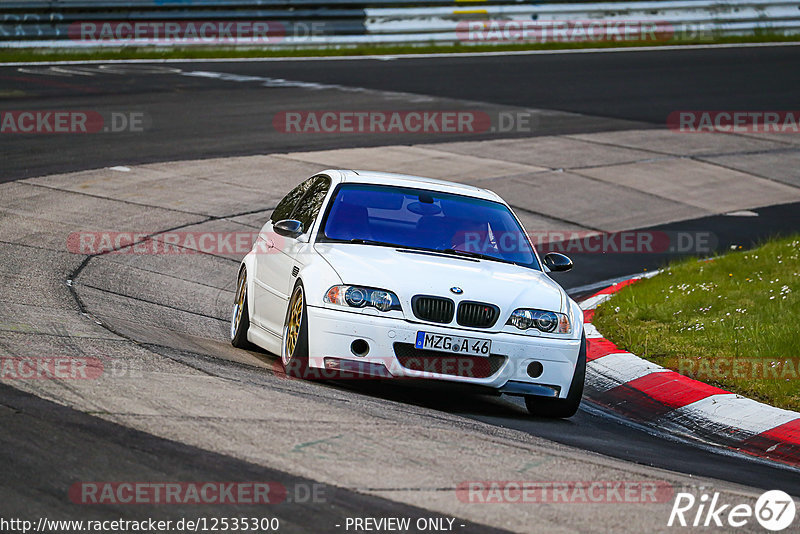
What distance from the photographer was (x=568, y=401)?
8.14 m

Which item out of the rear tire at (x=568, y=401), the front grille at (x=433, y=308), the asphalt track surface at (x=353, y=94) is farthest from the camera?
the asphalt track surface at (x=353, y=94)

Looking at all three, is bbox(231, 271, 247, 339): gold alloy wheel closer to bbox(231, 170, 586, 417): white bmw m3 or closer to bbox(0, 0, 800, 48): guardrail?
bbox(231, 170, 586, 417): white bmw m3

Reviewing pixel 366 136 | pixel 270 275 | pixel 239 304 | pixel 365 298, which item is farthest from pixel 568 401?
pixel 366 136

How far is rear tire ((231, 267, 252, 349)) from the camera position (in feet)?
30.9

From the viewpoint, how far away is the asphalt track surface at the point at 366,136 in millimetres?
5488

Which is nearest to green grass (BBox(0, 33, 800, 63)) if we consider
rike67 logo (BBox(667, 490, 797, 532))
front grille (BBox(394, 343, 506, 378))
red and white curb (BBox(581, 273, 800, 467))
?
red and white curb (BBox(581, 273, 800, 467))

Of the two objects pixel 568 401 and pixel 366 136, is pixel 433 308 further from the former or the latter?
pixel 366 136

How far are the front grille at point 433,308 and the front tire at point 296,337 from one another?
0.73m

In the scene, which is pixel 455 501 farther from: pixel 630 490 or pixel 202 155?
pixel 202 155

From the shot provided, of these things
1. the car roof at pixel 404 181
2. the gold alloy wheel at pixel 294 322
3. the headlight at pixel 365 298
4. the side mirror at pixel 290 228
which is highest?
the car roof at pixel 404 181

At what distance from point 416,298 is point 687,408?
226 centimetres

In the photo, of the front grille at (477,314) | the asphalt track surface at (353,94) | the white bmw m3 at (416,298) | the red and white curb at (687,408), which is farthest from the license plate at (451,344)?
the asphalt track surface at (353,94)

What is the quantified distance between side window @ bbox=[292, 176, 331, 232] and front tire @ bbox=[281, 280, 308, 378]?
0.85m

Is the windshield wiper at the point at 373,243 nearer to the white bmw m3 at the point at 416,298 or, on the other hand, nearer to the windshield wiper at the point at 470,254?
the white bmw m3 at the point at 416,298
